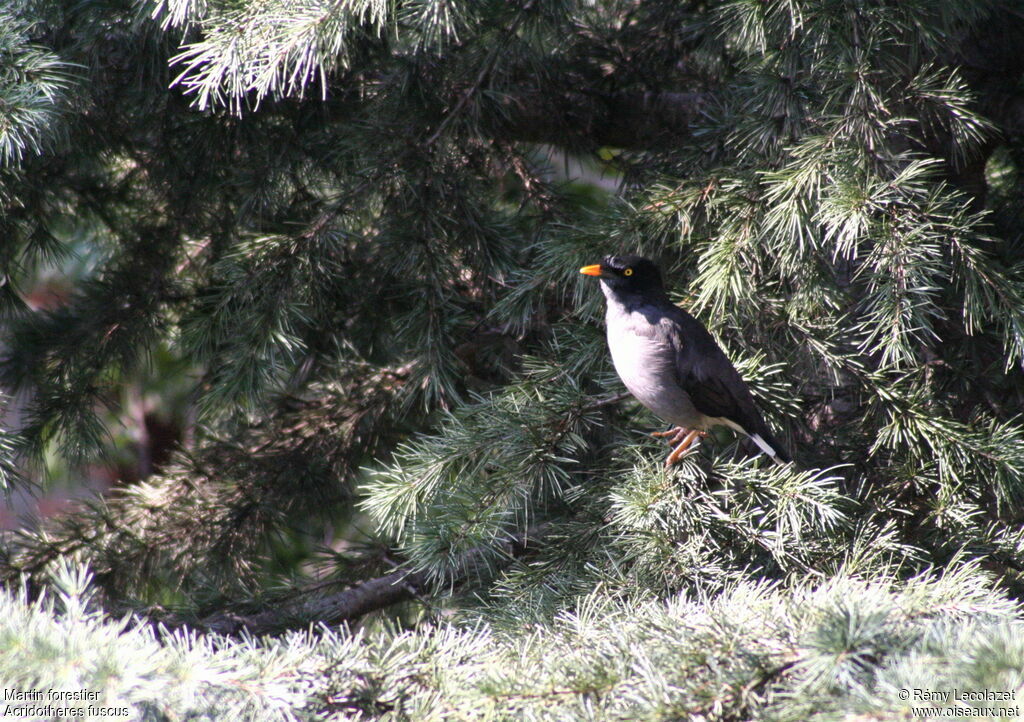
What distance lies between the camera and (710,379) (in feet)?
7.68

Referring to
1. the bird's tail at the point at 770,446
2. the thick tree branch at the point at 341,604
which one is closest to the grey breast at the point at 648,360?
the bird's tail at the point at 770,446

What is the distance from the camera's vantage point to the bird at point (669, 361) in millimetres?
2244

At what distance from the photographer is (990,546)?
1925 millimetres

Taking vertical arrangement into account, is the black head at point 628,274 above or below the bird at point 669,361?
above

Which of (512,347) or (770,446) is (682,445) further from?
(512,347)

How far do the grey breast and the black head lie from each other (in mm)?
64

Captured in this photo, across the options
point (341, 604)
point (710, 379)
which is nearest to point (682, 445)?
point (710, 379)

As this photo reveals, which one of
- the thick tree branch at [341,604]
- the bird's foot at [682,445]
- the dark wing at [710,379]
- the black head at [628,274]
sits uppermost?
the black head at [628,274]

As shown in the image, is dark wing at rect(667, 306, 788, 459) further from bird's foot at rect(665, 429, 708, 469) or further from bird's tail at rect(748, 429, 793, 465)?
bird's foot at rect(665, 429, 708, 469)

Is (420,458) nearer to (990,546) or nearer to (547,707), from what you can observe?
(547,707)

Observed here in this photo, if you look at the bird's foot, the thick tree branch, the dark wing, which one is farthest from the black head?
the thick tree branch

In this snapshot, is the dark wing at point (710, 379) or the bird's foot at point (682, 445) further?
the dark wing at point (710, 379)

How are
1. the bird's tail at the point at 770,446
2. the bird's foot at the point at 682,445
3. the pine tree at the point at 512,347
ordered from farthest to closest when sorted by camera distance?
the bird's tail at the point at 770,446 → the bird's foot at the point at 682,445 → the pine tree at the point at 512,347

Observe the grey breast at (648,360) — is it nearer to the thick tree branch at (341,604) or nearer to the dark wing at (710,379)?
the dark wing at (710,379)
